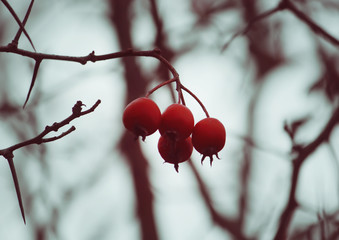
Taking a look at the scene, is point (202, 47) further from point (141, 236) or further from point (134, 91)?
point (141, 236)

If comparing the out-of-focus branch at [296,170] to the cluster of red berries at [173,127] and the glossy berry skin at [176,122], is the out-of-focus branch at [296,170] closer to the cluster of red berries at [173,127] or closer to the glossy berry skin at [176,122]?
the cluster of red berries at [173,127]

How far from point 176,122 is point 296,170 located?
1309 mm

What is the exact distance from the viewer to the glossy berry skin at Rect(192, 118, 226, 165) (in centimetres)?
190

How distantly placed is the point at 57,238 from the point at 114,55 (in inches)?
169

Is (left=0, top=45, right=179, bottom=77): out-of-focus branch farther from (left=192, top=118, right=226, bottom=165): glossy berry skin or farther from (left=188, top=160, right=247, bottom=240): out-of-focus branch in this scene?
(left=188, top=160, right=247, bottom=240): out-of-focus branch

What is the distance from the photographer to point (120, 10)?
874 cm

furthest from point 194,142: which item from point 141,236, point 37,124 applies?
point 141,236

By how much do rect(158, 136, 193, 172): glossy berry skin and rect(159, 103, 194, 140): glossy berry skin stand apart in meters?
0.06

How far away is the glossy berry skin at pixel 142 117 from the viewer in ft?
6.07

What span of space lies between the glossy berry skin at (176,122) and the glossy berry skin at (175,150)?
63mm

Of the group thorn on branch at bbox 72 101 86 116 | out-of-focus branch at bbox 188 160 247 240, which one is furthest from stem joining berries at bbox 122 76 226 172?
out-of-focus branch at bbox 188 160 247 240

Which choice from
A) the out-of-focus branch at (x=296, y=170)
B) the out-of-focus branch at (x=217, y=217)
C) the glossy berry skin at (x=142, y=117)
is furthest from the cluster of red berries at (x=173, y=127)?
the out-of-focus branch at (x=217, y=217)

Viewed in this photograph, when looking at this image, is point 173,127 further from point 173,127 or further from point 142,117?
point 142,117

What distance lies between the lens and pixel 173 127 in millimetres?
1836
